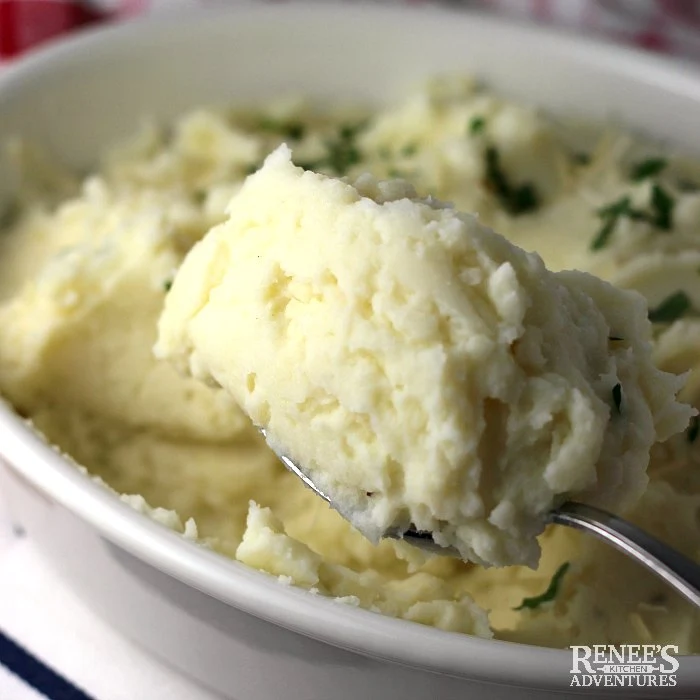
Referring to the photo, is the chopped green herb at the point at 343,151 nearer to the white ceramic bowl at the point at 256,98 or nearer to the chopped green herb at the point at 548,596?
the white ceramic bowl at the point at 256,98

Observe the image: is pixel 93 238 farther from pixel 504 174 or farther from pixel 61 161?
pixel 504 174

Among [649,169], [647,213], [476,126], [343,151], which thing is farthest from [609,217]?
[343,151]

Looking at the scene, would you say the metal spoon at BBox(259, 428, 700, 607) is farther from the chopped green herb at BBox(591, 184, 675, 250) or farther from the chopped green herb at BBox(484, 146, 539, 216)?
the chopped green herb at BBox(484, 146, 539, 216)

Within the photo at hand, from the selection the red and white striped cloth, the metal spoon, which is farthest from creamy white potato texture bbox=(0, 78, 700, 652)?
the red and white striped cloth

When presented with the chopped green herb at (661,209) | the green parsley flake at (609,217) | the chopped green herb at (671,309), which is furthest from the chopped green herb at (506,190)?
the chopped green herb at (671,309)

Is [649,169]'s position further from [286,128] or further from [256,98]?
[256,98]

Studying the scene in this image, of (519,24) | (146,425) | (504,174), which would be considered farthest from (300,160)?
(146,425)
